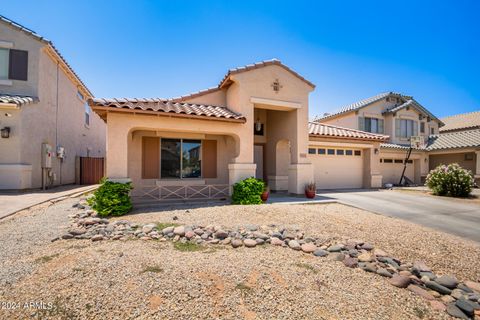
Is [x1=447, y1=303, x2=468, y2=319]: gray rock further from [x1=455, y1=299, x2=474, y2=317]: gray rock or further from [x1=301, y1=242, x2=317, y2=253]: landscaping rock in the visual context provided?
[x1=301, y1=242, x2=317, y2=253]: landscaping rock

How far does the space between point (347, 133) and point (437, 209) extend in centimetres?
683

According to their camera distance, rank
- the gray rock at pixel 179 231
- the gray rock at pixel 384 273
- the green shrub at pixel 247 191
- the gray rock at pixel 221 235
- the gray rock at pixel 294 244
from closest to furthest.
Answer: the gray rock at pixel 384 273, the gray rock at pixel 294 244, the gray rock at pixel 221 235, the gray rock at pixel 179 231, the green shrub at pixel 247 191

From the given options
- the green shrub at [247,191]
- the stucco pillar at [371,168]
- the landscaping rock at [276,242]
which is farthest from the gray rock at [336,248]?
the stucco pillar at [371,168]

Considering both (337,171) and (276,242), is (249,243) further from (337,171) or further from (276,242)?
(337,171)

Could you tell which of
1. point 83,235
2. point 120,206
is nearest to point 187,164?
point 120,206

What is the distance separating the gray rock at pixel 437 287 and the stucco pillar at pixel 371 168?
12227 mm

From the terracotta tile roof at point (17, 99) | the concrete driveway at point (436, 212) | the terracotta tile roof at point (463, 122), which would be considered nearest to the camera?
the concrete driveway at point (436, 212)

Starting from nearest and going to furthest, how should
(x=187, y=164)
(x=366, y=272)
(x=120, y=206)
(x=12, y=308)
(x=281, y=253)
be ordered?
(x=12, y=308)
(x=366, y=272)
(x=281, y=253)
(x=120, y=206)
(x=187, y=164)

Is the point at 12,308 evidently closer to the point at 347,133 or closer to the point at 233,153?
the point at 233,153

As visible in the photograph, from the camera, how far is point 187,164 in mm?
10609

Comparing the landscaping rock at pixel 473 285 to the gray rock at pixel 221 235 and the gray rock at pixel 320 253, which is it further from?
the gray rock at pixel 221 235

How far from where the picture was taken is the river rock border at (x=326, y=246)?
11.6ft

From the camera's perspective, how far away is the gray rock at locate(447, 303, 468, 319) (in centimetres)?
313

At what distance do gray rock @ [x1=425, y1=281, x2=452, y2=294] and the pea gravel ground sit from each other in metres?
0.52
